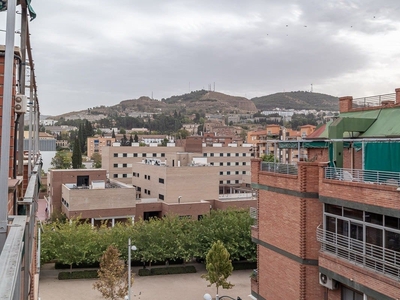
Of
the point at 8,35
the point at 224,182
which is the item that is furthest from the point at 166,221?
the point at 224,182

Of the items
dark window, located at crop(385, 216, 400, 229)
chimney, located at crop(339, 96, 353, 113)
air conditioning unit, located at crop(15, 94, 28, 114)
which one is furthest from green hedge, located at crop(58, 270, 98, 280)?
air conditioning unit, located at crop(15, 94, 28, 114)

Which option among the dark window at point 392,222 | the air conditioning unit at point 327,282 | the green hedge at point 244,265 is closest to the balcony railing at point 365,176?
the dark window at point 392,222

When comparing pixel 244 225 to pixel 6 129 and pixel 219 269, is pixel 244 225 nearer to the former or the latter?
pixel 219 269

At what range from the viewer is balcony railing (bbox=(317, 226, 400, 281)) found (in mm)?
9992

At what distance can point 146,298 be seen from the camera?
960 inches

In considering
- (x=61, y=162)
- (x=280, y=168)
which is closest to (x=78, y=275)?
(x=280, y=168)

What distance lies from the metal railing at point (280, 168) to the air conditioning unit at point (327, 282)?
3.74 m

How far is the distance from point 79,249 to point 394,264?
23273 millimetres

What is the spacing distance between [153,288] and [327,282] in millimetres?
16986

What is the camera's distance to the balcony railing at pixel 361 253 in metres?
9.99

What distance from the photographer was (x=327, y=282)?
12234 mm

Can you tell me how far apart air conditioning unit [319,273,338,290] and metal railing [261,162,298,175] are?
3.74 metres

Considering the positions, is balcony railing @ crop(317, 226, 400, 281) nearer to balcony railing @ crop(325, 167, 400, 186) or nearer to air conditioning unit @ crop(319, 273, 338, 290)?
air conditioning unit @ crop(319, 273, 338, 290)

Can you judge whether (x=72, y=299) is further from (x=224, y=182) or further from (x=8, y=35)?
(x=224, y=182)
